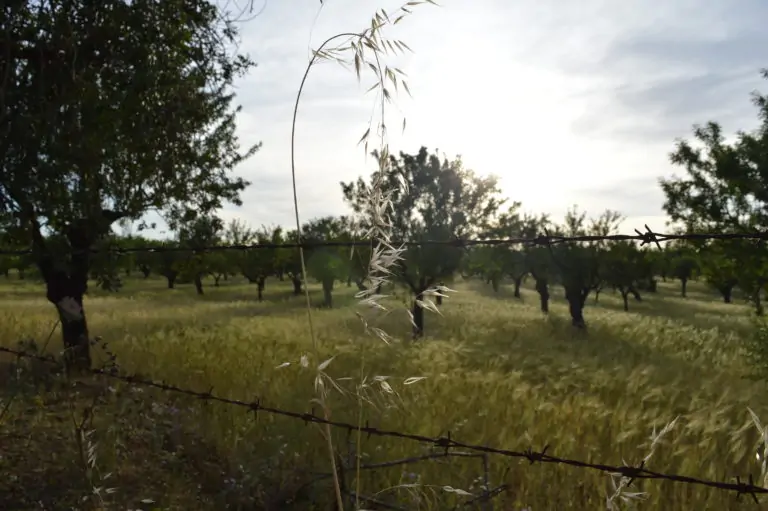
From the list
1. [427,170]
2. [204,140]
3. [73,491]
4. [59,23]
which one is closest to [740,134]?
[427,170]

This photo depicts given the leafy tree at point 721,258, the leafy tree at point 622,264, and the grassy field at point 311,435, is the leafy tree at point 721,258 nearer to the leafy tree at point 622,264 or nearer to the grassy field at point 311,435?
the grassy field at point 311,435

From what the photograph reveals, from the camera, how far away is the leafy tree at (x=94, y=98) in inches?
244

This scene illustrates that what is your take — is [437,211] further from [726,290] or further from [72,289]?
[726,290]

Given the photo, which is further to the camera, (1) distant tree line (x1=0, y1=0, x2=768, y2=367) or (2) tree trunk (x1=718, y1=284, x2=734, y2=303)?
(2) tree trunk (x1=718, y1=284, x2=734, y2=303)

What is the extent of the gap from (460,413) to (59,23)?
6398mm

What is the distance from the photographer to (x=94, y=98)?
6469 mm

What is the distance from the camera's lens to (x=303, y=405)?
23.3 ft

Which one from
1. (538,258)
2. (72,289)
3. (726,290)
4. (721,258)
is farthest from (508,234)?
(726,290)

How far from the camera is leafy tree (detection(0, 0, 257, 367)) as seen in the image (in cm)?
619

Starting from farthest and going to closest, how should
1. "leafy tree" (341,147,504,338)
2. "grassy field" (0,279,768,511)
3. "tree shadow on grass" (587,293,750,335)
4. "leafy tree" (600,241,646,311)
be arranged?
1. "tree shadow on grass" (587,293,750,335)
2. "leafy tree" (600,241,646,311)
3. "leafy tree" (341,147,504,338)
4. "grassy field" (0,279,768,511)

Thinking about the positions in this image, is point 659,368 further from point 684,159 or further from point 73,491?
point 73,491

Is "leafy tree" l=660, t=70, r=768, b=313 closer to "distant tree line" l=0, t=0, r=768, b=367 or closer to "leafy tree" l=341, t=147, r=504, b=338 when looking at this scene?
"distant tree line" l=0, t=0, r=768, b=367

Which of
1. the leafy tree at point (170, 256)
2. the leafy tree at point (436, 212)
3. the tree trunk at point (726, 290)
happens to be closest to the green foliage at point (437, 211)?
the leafy tree at point (436, 212)

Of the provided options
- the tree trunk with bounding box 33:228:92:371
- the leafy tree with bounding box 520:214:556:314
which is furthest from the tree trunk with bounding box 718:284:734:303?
the tree trunk with bounding box 33:228:92:371
